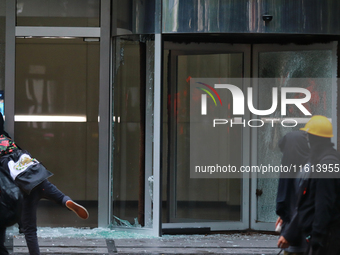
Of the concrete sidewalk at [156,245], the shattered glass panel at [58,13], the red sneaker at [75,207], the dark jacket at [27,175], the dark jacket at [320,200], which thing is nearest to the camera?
the dark jacket at [320,200]

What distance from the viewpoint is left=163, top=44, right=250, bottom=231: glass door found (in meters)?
7.90

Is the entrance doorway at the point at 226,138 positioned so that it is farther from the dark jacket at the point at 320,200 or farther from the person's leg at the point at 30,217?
the dark jacket at the point at 320,200

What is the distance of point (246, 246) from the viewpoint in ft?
23.0

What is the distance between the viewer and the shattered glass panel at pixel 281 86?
7727 millimetres

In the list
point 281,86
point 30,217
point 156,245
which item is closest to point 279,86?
point 281,86

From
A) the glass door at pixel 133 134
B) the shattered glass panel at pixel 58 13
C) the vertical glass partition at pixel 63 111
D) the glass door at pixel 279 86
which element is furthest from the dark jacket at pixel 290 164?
the vertical glass partition at pixel 63 111

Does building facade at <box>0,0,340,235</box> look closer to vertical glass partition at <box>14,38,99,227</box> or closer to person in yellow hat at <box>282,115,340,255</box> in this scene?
vertical glass partition at <box>14,38,99,227</box>

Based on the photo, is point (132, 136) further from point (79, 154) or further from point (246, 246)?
point (79, 154)

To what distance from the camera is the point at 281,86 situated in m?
7.90

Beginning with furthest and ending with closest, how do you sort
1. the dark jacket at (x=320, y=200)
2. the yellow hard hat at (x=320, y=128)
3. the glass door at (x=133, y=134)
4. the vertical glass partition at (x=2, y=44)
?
the vertical glass partition at (x=2, y=44), the glass door at (x=133, y=134), the yellow hard hat at (x=320, y=128), the dark jacket at (x=320, y=200)

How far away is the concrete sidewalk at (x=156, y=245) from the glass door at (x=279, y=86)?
2.05 ft

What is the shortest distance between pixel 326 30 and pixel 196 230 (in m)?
3.42

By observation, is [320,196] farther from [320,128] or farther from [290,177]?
[320,128]

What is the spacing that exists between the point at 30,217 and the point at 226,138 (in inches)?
146
